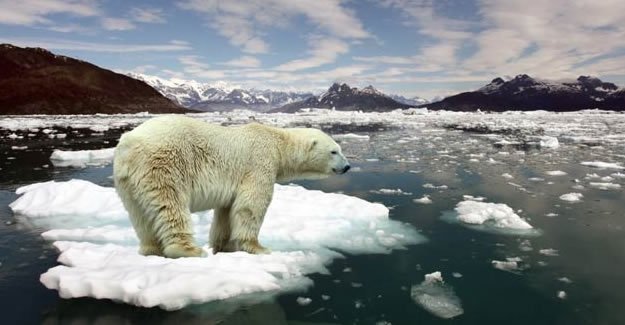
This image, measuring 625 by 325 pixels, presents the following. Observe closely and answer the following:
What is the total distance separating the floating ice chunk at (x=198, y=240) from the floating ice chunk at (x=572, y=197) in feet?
14.1

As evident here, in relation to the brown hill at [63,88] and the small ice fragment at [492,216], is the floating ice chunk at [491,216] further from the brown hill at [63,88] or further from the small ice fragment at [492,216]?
the brown hill at [63,88]

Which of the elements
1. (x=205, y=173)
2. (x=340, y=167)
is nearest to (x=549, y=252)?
(x=340, y=167)

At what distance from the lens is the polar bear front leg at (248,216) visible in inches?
200

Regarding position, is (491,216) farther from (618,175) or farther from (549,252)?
(618,175)

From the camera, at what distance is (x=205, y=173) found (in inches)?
192

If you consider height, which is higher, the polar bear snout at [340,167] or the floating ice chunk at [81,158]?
the polar bear snout at [340,167]

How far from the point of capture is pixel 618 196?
9.81m

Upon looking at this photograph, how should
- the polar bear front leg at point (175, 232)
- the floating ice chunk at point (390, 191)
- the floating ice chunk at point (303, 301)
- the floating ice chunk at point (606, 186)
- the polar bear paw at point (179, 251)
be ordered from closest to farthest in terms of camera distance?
the floating ice chunk at point (303, 301) → the polar bear front leg at point (175, 232) → the polar bear paw at point (179, 251) → the floating ice chunk at point (390, 191) → the floating ice chunk at point (606, 186)

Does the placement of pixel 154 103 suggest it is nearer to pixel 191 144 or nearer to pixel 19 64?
pixel 19 64

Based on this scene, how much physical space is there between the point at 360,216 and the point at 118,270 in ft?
14.2

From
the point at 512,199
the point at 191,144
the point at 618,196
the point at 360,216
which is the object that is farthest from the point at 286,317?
the point at 618,196

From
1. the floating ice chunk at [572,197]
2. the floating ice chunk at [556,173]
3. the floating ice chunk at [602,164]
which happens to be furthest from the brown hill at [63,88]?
the floating ice chunk at [572,197]

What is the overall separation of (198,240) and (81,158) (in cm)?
1189

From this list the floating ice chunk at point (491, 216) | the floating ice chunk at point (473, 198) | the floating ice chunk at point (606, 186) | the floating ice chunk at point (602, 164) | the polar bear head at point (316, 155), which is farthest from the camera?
the floating ice chunk at point (602, 164)
